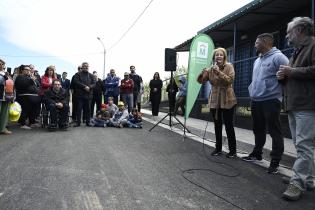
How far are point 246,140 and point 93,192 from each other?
4765mm

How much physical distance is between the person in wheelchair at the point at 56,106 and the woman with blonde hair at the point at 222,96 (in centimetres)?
504

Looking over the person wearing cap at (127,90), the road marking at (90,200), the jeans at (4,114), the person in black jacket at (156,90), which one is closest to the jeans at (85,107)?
the person wearing cap at (127,90)

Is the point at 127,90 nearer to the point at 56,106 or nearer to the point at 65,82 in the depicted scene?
the point at 65,82

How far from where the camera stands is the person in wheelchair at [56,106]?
10002 mm

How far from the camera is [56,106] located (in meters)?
10.1

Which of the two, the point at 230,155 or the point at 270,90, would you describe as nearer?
the point at 270,90

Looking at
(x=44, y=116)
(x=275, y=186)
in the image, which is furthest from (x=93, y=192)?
(x=44, y=116)

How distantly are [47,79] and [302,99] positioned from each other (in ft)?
27.8

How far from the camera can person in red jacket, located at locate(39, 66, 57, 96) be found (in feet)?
35.8

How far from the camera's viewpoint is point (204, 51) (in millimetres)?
8383

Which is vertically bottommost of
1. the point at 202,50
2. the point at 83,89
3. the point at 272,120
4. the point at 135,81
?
the point at 272,120

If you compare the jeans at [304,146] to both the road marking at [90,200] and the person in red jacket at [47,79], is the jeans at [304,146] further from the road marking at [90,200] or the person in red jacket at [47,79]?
the person in red jacket at [47,79]

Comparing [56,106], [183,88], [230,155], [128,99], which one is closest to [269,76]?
[230,155]

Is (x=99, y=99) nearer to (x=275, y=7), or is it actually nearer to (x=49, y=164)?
(x=275, y=7)
